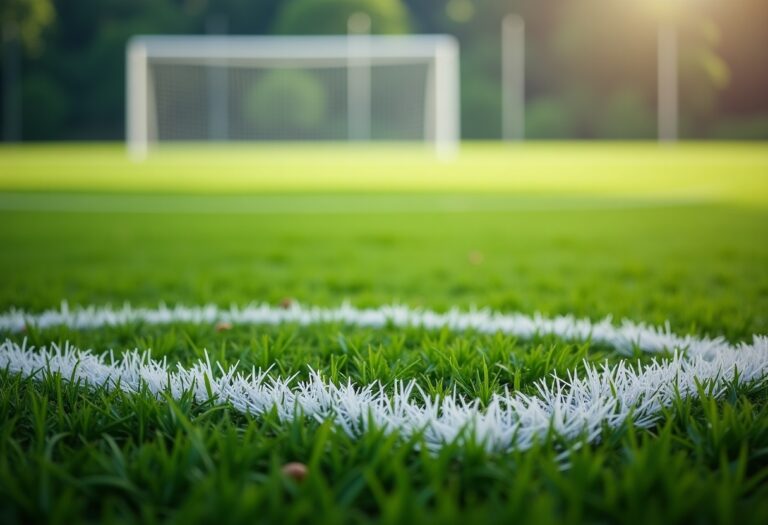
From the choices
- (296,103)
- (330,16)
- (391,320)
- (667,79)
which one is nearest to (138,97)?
(296,103)

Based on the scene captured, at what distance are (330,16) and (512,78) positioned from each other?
8.55m

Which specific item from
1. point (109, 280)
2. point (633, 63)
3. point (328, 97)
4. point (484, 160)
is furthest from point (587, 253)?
point (633, 63)

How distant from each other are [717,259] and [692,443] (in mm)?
3118

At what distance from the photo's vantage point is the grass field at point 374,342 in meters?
1.11

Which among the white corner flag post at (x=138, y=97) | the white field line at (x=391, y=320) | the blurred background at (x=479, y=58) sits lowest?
the white field line at (x=391, y=320)

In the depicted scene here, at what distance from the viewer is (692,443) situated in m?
1.35

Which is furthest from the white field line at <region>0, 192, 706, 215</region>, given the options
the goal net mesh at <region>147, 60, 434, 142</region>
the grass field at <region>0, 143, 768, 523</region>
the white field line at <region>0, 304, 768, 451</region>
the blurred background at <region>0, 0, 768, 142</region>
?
the blurred background at <region>0, 0, 768, 142</region>

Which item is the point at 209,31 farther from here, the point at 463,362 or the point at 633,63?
the point at 463,362

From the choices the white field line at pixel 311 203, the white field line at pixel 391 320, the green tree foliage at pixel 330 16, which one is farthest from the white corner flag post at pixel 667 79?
the white field line at pixel 391 320

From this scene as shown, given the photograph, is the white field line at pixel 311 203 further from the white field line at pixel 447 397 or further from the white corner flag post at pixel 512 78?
the white corner flag post at pixel 512 78

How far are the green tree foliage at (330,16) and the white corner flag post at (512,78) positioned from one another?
491 cm

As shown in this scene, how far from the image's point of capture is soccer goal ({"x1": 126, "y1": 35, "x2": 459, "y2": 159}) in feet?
59.2

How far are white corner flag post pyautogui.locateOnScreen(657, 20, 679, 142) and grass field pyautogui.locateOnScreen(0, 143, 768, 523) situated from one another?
2091 centimetres

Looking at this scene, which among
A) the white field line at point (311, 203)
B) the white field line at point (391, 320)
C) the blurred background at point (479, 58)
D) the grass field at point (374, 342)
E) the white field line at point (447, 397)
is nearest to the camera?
the grass field at point (374, 342)
